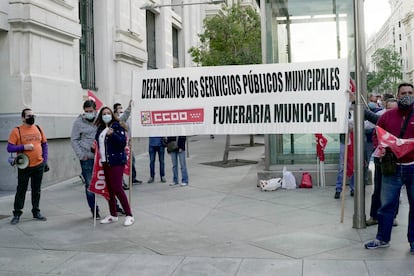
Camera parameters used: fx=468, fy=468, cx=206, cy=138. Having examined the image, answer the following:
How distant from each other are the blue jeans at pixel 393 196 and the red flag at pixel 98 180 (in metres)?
4.13

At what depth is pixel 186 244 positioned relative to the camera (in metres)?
6.11

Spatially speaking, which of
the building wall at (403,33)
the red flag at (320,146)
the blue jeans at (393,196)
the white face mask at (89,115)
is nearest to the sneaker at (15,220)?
the white face mask at (89,115)

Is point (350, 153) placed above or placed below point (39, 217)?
above

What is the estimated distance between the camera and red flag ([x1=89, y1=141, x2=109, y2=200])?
24.3 feet

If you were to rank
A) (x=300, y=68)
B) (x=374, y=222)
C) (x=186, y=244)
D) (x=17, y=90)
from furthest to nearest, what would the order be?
(x=17, y=90) < (x=300, y=68) < (x=374, y=222) < (x=186, y=244)

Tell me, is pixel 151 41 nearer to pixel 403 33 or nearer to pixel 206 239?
pixel 206 239

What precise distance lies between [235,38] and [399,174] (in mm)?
14329

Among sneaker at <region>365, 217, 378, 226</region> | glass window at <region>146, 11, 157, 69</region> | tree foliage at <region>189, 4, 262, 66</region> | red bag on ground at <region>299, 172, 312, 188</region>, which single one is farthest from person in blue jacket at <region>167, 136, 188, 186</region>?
glass window at <region>146, 11, 157, 69</region>

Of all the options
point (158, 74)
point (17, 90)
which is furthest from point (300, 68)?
point (17, 90)

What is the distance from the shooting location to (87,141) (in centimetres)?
777

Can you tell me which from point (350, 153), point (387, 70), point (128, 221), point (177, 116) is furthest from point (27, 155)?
point (387, 70)

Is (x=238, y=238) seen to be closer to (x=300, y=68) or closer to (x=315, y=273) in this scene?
(x=315, y=273)

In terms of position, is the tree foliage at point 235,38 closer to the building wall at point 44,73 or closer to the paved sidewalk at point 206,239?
the building wall at point 44,73

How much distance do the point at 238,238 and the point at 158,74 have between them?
3309mm
